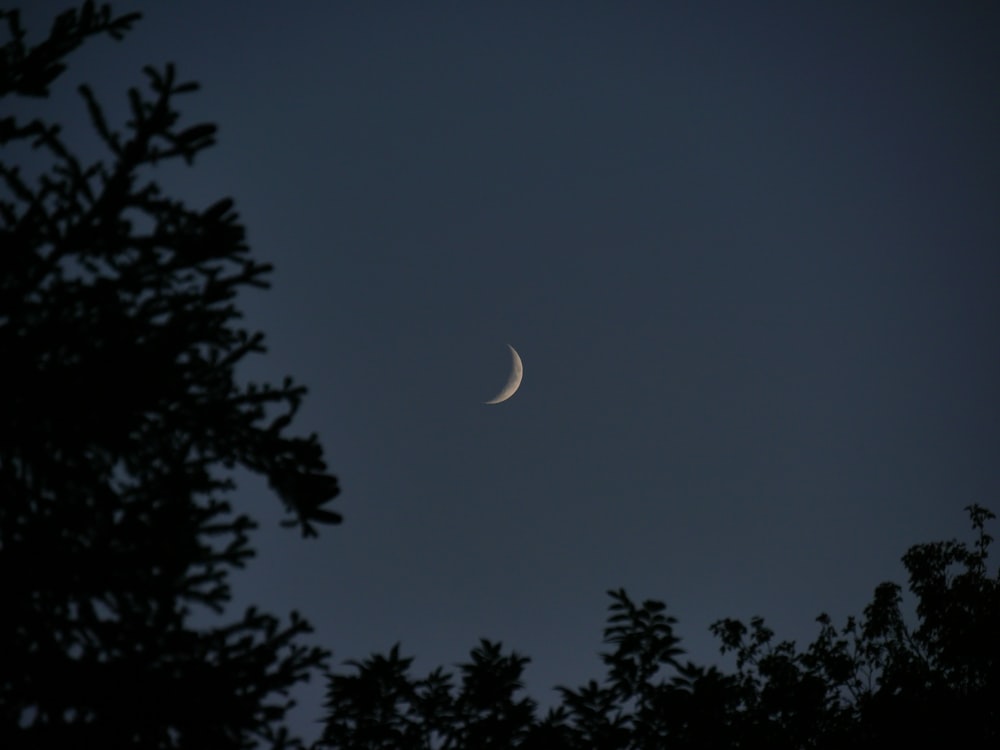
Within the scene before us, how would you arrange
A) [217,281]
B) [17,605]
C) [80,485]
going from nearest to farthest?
[17,605] < [80,485] < [217,281]

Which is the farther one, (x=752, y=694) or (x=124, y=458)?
(x=752, y=694)

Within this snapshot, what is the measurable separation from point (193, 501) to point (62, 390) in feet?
4.58

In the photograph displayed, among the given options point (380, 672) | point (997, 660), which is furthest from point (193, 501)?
point (997, 660)

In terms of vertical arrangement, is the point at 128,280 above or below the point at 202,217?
below

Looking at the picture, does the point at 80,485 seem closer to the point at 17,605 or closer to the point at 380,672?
the point at 17,605

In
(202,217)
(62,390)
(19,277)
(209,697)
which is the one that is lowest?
(209,697)

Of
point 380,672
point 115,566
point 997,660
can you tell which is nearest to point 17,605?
point 115,566

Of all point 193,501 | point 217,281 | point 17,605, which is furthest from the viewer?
point 217,281

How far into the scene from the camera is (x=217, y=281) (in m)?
7.01

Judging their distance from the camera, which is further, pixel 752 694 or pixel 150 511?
pixel 752 694

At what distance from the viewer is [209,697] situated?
5.82 meters

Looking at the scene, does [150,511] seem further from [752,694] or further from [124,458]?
[752,694]

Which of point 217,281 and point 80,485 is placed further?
point 217,281

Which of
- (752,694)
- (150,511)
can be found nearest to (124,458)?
(150,511)
